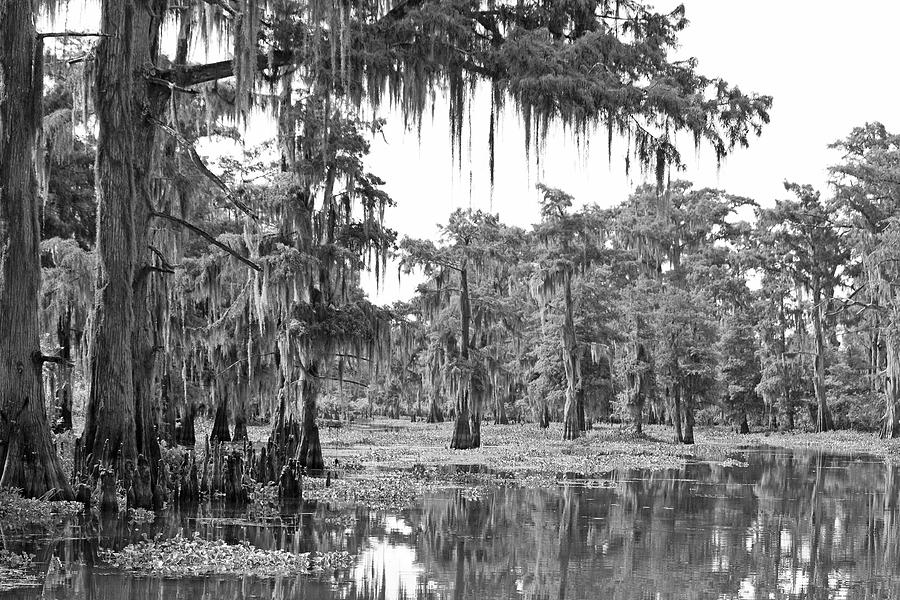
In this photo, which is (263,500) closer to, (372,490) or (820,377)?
(372,490)

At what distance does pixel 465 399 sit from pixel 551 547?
2015 centimetres

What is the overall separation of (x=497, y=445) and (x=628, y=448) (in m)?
5.16

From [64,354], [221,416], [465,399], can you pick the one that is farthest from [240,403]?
[64,354]

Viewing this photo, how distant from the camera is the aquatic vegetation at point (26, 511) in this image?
10.8 m

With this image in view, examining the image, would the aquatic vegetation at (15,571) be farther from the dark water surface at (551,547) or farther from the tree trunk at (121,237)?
the tree trunk at (121,237)

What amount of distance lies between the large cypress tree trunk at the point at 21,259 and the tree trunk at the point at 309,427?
8.53 m

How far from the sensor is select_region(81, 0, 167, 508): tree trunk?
42.2 feet

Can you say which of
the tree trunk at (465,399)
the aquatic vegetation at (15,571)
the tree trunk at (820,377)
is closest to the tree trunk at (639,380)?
the tree trunk at (820,377)

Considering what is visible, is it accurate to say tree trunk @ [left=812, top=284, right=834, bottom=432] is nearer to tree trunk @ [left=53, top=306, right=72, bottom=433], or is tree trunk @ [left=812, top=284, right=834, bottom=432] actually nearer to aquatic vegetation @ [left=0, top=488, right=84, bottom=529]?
tree trunk @ [left=53, top=306, right=72, bottom=433]

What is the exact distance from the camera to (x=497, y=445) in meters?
36.8

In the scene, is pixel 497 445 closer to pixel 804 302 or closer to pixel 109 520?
pixel 804 302

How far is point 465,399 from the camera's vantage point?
32.1 m

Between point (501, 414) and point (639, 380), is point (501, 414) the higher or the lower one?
the lower one

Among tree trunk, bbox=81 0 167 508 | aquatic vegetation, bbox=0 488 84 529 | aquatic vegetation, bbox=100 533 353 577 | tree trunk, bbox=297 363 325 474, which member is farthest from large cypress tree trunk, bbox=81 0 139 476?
tree trunk, bbox=297 363 325 474
